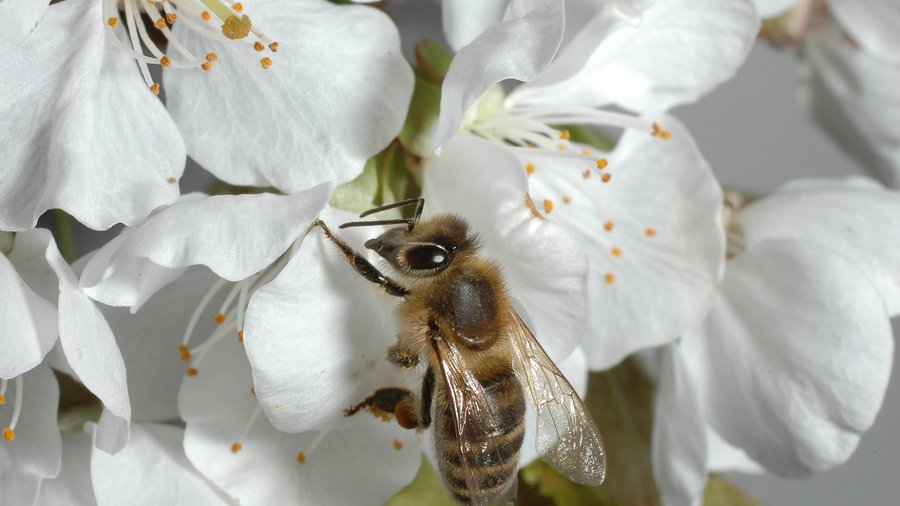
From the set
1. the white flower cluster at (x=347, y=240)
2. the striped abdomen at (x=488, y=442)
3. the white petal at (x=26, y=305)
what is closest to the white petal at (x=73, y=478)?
the white flower cluster at (x=347, y=240)

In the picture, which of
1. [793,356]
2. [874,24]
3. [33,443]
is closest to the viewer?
[33,443]

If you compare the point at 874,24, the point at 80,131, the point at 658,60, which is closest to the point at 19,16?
the point at 80,131

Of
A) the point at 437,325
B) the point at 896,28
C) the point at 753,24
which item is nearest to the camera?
the point at 437,325

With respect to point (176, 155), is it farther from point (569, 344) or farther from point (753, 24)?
point (753, 24)

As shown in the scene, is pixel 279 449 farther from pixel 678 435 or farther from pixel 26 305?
pixel 678 435

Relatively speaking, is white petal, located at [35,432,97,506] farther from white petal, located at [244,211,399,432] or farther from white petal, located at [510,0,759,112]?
white petal, located at [510,0,759,112]

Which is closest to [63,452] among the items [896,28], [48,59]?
[48,59]
